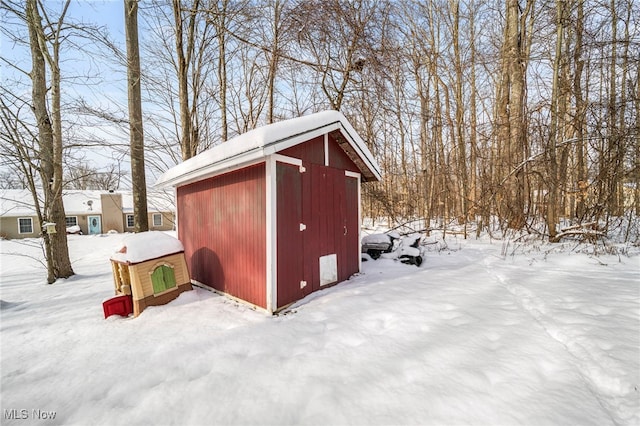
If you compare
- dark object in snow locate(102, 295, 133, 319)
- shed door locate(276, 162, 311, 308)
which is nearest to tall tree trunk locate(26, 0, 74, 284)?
dark object in snow locate(102, 295, 133, 319)

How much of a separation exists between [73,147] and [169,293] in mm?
5025

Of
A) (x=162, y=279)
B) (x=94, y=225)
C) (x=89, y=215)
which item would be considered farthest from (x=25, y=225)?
(x=162, y=279)

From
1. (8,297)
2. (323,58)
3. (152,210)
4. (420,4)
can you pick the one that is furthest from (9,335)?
(152,210)

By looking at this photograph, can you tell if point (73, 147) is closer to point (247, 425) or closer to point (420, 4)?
point (247, 425)

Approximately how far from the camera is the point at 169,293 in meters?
4.06

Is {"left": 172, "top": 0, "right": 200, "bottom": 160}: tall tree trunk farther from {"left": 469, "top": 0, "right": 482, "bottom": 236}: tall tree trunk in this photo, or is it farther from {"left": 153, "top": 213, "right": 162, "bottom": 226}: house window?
{"left": 153, "top": 213, "right": 162, "bottom": 226}: house window

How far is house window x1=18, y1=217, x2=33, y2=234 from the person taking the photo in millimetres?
21233

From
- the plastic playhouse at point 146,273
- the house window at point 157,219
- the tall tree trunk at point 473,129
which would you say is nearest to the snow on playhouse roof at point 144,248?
the plastic playhouse at point 146,273

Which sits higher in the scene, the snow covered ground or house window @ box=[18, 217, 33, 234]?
house window @ box=[18, 217, 33, 234]

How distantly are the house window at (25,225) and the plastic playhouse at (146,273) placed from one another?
91.5 ft

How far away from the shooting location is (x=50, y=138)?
19.7 feet

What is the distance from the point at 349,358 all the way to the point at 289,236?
198cm

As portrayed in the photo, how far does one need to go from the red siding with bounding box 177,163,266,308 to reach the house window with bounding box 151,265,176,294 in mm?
756

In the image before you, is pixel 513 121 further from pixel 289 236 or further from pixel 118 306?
pixel 118 306
